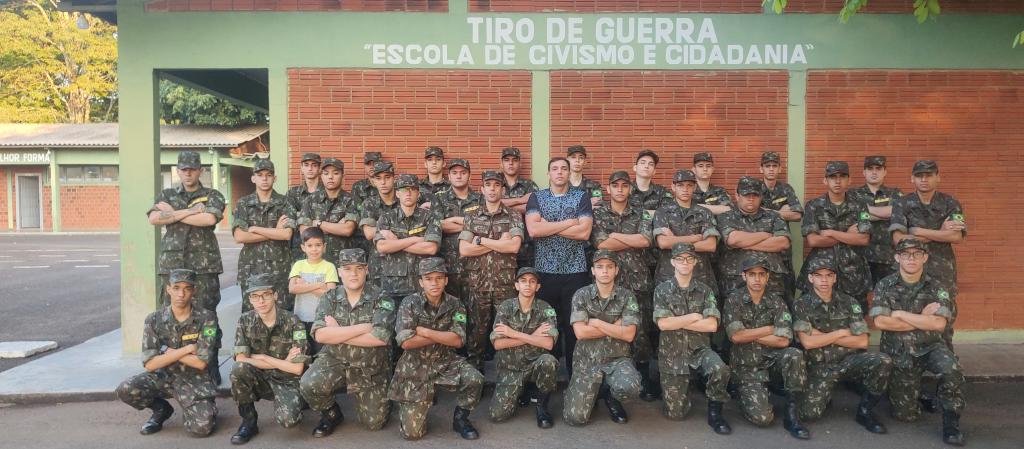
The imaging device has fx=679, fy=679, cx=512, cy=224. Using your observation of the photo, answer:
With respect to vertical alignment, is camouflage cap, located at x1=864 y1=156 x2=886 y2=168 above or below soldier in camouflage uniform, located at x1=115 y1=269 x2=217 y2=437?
above

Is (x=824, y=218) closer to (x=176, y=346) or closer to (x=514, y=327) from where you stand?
(x=514, y=327)

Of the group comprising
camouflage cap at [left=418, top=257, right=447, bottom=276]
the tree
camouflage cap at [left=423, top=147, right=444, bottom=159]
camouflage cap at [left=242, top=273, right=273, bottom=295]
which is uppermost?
the tree

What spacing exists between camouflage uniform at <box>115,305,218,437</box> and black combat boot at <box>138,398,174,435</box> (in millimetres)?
47

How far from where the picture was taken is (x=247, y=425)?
5.12m

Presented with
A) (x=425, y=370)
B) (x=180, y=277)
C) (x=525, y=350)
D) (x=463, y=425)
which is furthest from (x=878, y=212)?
(x=180, y=277)

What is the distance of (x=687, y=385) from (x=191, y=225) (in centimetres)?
484

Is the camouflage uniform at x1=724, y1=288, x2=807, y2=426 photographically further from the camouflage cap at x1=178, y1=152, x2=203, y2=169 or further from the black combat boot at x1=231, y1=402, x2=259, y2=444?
the camouflage cap at x1=178, y1=152, x2=203, y2=169

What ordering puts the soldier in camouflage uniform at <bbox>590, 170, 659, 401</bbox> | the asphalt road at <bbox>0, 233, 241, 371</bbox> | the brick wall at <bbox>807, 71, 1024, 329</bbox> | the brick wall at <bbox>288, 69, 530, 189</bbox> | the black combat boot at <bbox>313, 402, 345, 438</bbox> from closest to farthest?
1. the black combat boot at <bbox>313, 402, 345, 438</bbox>
2. the soldier in camouflage uniform at <bbox>590, 170, 659, 401</bbox>
3. the brick wall at <bbox>288, 69, 530, 189</bbox>
4. the brick wall at <bbox>807, 71, 1024, 329</bbox>
5. the asphalt road at <bbox>0, 233, 241, 371</bbox>

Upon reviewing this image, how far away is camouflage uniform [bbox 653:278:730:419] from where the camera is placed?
5.43 m

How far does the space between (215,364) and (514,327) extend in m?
2.79

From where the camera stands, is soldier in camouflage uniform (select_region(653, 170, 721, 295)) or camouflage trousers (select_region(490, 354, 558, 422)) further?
soldier in camouflage uniform (select_region(653, 170, 721, 295))

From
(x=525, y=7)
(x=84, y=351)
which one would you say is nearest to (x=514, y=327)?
(x=525, y=7)

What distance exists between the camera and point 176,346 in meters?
5.38

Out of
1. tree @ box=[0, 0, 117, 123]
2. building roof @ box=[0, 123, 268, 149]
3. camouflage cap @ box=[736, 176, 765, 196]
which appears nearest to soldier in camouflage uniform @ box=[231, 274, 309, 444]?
camouflage cap @ box=[736, 176, 765, 196]
